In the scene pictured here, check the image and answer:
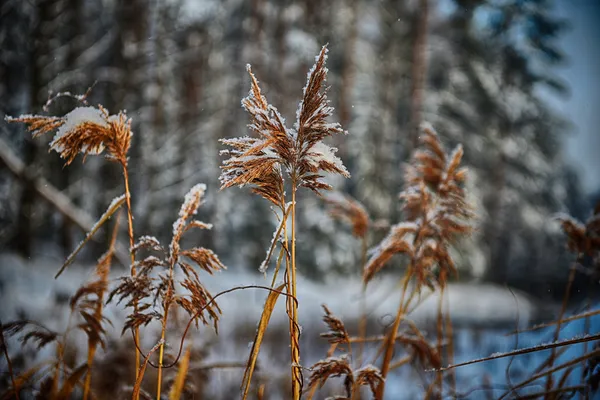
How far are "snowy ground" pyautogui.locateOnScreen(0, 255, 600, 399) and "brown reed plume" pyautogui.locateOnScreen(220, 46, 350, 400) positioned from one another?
1776mm

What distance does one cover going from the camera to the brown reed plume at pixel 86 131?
1465 millimetres

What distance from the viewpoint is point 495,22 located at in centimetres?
1723

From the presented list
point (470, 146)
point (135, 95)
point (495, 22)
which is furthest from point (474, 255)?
point (135, 95)

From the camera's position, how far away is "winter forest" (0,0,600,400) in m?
1.47

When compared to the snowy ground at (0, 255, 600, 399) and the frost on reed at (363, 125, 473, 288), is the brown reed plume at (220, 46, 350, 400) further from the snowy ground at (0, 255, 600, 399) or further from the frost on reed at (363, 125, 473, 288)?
the snowy ground at (0, 255, 600, 399)

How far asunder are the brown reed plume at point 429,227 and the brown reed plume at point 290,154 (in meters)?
0.68

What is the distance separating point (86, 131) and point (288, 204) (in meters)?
0.71

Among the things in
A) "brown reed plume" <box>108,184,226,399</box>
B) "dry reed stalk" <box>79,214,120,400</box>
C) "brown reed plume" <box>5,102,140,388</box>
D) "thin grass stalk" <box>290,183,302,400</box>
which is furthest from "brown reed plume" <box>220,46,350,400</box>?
"dry reed stalk" <box>79,214,120,400</box>

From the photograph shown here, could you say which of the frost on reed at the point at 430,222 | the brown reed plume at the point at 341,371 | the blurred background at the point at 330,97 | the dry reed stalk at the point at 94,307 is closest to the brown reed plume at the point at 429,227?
the frost on reed at the point at 430,222

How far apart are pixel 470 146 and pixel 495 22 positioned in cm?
475

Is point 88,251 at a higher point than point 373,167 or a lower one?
lower

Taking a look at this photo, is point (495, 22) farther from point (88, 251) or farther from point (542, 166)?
point (88, 251)

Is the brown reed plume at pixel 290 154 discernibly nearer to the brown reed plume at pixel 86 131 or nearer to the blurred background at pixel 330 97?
the brown reed plume at pixel 86 131

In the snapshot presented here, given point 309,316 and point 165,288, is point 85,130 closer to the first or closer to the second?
point 165,288
